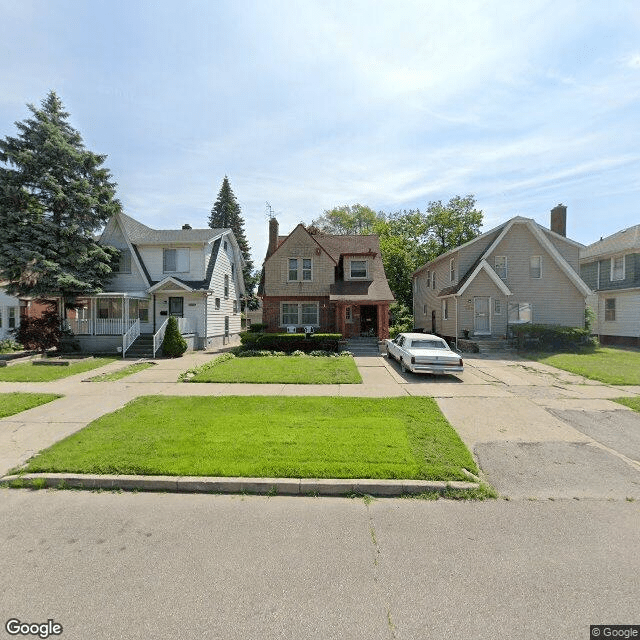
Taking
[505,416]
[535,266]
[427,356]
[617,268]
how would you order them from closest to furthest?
[505,416] → [427,356] → [535,266] → [617,268]

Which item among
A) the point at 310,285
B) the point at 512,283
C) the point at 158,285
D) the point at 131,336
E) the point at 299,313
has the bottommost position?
the point at 131,336

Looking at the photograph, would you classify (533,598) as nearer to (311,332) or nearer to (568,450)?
(568,450)

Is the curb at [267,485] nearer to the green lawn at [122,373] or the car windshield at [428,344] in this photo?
the green lawn at [122,373]

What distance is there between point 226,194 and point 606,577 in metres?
55.0

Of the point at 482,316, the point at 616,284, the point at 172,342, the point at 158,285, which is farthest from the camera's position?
the point at 616,284

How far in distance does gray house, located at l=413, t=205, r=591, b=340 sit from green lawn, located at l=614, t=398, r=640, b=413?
42.0 ft

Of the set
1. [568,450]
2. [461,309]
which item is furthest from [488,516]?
[461,309]

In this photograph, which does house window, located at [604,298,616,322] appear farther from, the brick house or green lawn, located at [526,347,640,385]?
the brick house

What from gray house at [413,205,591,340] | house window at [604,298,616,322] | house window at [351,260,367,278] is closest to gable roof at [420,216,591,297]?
gray house at [413,205,591,340]

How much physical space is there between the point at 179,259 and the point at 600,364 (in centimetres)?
2326

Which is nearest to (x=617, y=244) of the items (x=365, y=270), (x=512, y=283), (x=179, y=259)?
(x=512, y=283)

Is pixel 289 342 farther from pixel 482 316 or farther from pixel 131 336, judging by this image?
pixel 482 316

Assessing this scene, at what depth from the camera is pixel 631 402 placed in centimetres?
931

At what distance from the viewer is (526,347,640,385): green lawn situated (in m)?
12.6
